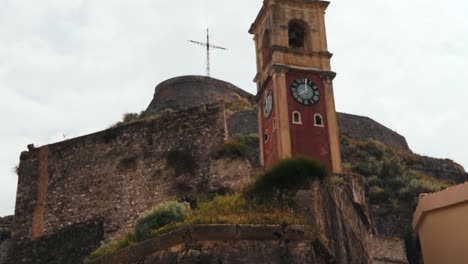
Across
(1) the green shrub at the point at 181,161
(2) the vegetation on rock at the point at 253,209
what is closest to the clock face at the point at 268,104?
(1) the green shrub at the point at 181,161

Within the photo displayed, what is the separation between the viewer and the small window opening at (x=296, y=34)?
2881cm

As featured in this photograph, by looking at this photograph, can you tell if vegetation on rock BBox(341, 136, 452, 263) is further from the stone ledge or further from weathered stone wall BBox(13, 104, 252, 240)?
the stone ledge

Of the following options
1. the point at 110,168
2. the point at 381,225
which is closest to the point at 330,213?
the point at 110,168

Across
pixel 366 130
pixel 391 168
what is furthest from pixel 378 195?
pixel 366 130

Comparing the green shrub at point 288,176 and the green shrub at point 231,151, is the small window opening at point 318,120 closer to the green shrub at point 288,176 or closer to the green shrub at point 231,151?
the green shrub at point 231,151

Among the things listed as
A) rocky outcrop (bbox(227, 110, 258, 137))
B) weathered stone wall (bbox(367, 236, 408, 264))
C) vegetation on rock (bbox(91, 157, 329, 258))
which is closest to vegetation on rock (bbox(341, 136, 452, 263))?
weathered stone wall (bbox(367, 236, 408, 264))

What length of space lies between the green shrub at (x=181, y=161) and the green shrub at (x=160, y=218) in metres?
6.88

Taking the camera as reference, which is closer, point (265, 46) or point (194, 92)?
point (265, 46)

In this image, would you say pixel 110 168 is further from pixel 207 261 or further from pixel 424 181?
pixel 424 181

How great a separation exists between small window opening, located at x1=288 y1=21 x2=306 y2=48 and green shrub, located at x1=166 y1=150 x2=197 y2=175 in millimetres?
9185

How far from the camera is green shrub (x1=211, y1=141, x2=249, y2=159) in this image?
20.1m

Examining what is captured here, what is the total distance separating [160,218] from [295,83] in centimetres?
1511

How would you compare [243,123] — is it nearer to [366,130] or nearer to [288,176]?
[366,130]

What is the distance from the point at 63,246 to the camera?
70.5ft
